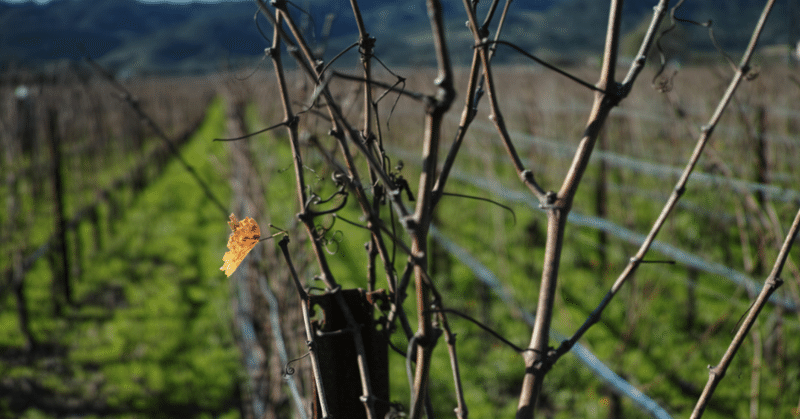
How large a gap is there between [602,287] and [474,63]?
3659 mm

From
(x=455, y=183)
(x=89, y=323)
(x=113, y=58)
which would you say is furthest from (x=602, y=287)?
(x=113, y=58)

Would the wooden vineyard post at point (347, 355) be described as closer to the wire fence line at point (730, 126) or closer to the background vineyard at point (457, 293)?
the background vineyard at point (457, 293)

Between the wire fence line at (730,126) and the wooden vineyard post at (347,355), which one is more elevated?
the wire fence line at (730,126)

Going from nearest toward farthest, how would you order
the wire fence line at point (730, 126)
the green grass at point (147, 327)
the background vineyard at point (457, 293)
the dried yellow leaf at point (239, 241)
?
the dried yellow leaf at point (239, 241)
the background vineyard at point (457, 293)
the green grass at point (147, 327)
the wire fence line at point (730, 126)

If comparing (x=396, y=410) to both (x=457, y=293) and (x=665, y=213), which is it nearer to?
(x=665, y=213)

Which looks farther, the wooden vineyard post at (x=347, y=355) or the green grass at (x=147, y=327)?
the green grass at (x=147, y=327)

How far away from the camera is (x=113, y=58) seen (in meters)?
104

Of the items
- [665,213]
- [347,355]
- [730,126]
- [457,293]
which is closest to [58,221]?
[457,293]

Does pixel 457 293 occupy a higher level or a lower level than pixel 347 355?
lower

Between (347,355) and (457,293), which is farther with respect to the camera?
(457,293)

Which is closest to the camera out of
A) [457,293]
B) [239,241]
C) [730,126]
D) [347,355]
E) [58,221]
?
[239,241]

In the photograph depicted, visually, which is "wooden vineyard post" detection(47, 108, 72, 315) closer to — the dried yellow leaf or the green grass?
the green grass

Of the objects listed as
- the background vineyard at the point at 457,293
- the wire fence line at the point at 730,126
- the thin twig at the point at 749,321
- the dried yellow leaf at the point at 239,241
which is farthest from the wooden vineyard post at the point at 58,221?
the thin twig at the point at 749,321

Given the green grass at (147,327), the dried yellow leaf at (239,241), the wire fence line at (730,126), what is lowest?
the green grass at (147,327)
